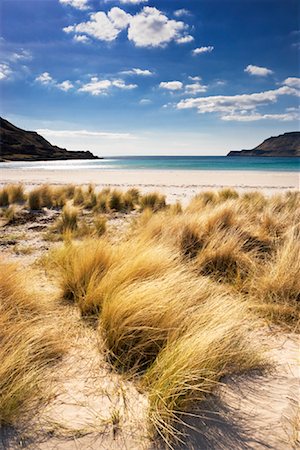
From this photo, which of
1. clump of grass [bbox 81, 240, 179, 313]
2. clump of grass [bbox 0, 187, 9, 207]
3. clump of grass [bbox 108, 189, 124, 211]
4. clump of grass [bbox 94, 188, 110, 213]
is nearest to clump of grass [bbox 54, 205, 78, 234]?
clump of grass [bbox 94, 188, 110, 213]

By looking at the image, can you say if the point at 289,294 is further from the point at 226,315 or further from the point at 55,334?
the point at 55,334

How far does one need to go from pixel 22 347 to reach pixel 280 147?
137 metres

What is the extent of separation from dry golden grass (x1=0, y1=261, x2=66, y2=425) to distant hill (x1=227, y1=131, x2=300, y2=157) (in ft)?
407

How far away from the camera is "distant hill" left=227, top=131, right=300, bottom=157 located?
116562mm

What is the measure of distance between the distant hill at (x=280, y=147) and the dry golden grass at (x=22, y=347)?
124062 mm

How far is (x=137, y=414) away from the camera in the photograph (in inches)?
52.5

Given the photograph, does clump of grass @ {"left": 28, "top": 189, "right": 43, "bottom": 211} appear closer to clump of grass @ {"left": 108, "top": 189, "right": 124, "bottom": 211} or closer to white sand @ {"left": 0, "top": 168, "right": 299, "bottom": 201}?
clump of grass @ {"left": 108, "top": 189, "right": 124, "bottom": 211}

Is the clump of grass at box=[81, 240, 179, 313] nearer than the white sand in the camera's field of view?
Yes

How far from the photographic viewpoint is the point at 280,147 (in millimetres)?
122562

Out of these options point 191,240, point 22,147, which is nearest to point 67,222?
point 191,240

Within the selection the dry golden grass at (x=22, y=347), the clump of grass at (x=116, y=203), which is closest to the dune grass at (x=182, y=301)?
the dry golden grass at (x=22, y=347)

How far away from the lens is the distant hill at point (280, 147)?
382 feet

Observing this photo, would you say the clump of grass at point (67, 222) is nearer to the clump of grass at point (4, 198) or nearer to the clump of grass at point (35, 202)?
the clump of grass at point (35, 202)

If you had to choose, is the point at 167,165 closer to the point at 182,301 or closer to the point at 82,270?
the point at 82,270
